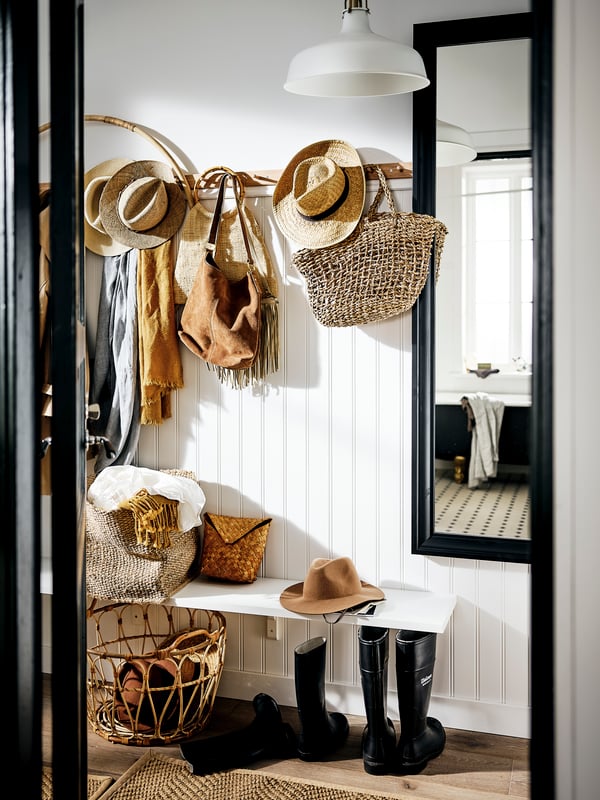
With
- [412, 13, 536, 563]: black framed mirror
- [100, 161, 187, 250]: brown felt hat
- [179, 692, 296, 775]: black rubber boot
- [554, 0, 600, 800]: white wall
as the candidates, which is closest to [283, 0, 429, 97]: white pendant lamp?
[412, 13, 536, 563]: black framed mirror

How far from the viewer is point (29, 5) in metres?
1.19

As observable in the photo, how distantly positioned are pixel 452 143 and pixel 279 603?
151 centimetres

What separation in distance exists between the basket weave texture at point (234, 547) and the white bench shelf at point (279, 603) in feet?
0.13

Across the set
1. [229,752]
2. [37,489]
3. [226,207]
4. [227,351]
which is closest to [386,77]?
[226,207]

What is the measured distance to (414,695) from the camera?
2.46 meters

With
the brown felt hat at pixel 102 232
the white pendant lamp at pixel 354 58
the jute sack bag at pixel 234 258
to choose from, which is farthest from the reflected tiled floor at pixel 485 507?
the brown felt hat at pixel 102 232

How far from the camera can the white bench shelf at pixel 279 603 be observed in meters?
2.44

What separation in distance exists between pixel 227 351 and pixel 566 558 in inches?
69.2

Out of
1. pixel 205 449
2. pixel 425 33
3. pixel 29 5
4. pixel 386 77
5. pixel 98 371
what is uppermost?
pixel 425 33

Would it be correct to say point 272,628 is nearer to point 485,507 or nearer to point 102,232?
point 485,507

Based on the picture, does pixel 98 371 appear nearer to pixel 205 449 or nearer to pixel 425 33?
pixel 205 449

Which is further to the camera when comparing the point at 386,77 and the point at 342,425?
the point at 342,425

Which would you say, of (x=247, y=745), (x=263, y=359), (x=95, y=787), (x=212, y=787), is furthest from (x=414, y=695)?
(x=263, y=359)

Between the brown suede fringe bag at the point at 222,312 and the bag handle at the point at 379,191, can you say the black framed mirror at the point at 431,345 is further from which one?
the brown suede fringe bag at the point at 222,312
